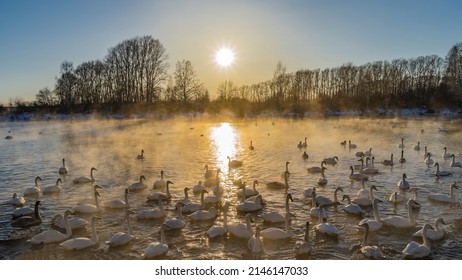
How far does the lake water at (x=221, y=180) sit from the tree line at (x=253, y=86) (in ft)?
13.9

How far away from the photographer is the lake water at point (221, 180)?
877 cm

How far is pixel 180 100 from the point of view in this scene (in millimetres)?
64438

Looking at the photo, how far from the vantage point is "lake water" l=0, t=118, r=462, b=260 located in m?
8.77

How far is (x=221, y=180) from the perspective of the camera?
16.1 meters

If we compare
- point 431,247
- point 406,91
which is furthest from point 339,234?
point 406,91

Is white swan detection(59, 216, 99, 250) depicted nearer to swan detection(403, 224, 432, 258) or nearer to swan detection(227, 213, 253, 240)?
swan detection(227, 213, 253, 240)

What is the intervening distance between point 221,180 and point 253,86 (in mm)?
94658

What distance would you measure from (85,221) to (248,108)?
2441 inches

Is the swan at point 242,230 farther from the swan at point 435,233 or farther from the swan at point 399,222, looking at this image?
the swan at point 435,233

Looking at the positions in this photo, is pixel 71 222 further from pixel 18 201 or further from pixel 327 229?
pixel 327 229

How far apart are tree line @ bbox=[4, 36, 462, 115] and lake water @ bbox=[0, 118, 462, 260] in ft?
13.9

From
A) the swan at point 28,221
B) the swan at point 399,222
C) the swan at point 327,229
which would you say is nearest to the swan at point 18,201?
the swan at point 28,221

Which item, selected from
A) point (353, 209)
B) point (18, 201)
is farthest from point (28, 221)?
point (353, 209)

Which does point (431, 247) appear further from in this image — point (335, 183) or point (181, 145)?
point (181, 145)
